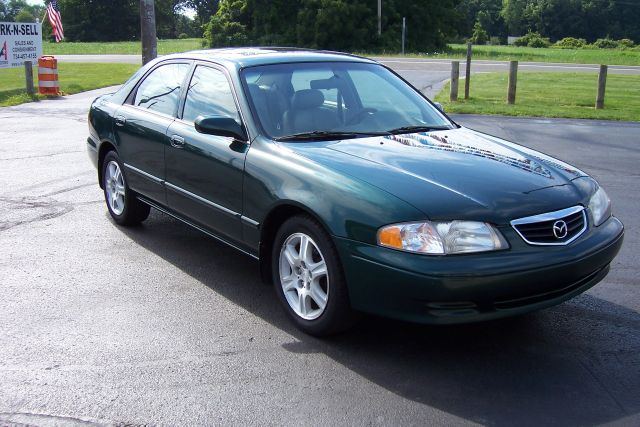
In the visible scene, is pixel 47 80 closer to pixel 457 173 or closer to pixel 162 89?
pixel 162 89

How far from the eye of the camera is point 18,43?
19969 mm

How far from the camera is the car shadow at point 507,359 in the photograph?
134 inches

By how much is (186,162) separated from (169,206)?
0.54 metres

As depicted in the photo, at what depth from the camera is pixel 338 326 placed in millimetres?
4043

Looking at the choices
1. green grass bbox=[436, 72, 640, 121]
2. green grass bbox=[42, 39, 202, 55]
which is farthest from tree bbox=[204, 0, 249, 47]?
green grass bbox=[436, 72, 640, 121]

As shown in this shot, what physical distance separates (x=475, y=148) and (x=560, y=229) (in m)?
1.00

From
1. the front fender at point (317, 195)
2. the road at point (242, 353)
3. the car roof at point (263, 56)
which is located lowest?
the road at point (242, 353)

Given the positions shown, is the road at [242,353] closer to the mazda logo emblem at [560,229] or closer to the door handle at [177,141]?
the mazda logo emblem at [560,229]

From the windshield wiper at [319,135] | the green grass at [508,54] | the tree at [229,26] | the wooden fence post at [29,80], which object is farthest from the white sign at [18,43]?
the tree at [229,26]

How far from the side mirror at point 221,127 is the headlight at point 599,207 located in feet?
7.22

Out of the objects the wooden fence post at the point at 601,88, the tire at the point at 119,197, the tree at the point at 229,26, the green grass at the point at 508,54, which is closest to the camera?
the tire at the point at 119,197

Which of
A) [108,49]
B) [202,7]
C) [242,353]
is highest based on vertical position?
[202,7]

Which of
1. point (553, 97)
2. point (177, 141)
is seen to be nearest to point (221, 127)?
point (177, 141)

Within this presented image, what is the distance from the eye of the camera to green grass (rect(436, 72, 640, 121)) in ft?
49.0
